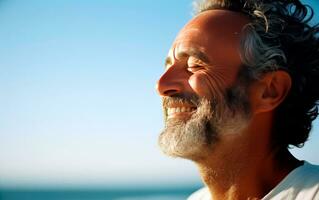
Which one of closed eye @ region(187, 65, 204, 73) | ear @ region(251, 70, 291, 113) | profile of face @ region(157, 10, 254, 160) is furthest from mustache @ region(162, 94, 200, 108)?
ear @ region(251, 70, 291, 113)

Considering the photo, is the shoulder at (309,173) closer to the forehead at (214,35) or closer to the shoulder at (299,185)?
the shoulder at (299,185)

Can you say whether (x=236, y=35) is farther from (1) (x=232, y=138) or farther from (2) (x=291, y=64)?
(1) (x=232, y=138)

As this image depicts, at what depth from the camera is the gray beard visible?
2184 millimetres

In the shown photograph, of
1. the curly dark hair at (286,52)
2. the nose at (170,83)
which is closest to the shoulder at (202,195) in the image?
the curly dark hair at (286,52)

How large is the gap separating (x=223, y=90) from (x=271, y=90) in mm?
227

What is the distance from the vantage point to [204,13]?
8.15ft

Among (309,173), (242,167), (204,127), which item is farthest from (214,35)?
(309,173)

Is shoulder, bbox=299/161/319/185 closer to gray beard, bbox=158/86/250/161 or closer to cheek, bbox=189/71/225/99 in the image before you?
gray beard, bbox=158/86/250/161

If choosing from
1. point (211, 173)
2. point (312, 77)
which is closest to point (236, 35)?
point (312, 77)

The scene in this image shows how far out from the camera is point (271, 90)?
2.33 m

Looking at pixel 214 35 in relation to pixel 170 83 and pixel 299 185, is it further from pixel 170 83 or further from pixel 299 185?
pixel 299 185

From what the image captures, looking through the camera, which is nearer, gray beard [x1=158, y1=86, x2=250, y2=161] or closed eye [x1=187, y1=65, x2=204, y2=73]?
gray beard [x1=158, y1=86, x2=250, y2=161]

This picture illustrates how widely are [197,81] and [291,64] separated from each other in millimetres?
485

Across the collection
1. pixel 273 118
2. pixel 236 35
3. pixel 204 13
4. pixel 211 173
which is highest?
pixel 204 13
